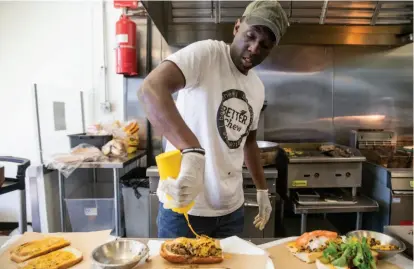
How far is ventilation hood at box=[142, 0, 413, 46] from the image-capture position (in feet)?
9.82

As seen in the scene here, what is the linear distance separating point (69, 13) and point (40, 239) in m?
2.87

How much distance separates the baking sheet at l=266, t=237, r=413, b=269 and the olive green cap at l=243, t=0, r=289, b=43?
89 centimetres

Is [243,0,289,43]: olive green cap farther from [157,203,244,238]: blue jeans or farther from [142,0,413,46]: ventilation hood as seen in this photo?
[142,0,413,46]: ventilation hood

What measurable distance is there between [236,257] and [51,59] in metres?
3.23

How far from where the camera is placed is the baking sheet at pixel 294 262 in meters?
1.10

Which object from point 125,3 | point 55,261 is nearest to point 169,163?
point 55,261

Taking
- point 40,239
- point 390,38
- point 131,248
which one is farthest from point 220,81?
point 390,38

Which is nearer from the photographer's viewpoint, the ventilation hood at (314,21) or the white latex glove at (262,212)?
the white latex glove at (262,212)

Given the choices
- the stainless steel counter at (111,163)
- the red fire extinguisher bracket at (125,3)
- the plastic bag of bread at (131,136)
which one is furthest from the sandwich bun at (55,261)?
the red fire extinguisher bracket at (125,3)

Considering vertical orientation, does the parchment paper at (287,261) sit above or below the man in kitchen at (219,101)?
below

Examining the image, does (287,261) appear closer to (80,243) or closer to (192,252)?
(192,252)

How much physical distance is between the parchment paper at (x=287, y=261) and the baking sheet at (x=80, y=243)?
2.27 feet

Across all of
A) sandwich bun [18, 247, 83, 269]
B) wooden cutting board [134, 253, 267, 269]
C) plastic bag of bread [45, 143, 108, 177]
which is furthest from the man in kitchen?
plastic bag of bread [45, 143, 108, 177]

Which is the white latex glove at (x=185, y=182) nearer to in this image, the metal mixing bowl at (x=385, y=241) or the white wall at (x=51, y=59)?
the metal mixing bowl at (x=385, y=241)
